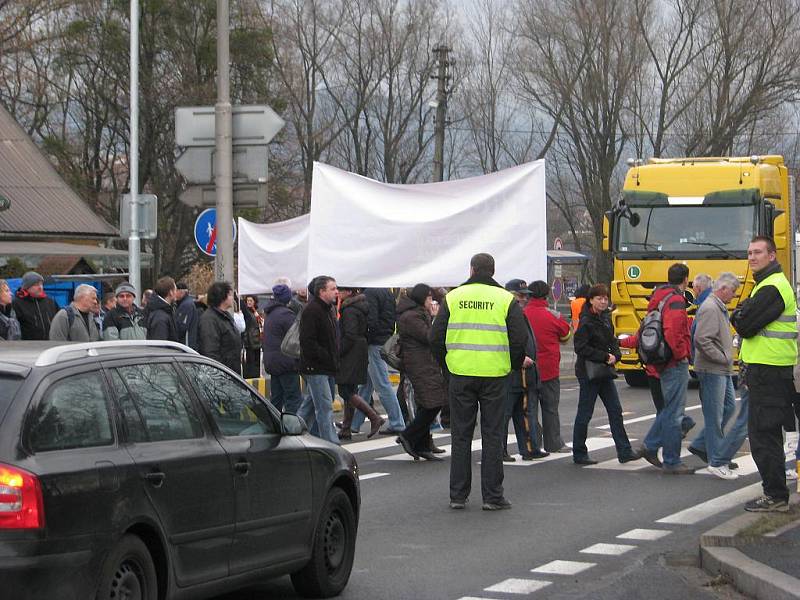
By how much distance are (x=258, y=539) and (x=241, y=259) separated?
660 inches

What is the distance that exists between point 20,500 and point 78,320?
28.5 feet

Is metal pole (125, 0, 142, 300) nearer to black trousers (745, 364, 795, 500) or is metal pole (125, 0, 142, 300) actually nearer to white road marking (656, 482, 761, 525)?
white road marking (656, 482, 761, 525)

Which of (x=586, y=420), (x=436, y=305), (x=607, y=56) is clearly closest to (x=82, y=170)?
(x=607, y=56)

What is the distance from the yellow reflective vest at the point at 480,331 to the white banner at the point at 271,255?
1192cm

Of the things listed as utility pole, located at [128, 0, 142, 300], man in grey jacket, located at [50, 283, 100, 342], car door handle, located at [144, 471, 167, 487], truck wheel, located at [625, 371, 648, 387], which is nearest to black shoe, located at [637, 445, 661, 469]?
man in grey jacket, located at [50, 283, 100, 342]

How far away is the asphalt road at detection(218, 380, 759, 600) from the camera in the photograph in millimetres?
8070

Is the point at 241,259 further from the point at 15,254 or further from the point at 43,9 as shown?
the point at 43,9

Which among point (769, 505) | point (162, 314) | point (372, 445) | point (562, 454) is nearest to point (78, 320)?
point (162, 314)

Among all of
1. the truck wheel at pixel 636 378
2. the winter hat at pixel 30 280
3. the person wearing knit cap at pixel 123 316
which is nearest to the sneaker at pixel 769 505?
the person wearing knit cap at pixel 123 316

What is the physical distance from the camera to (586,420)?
13664 mm

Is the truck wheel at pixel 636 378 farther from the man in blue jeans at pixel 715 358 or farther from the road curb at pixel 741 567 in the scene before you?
the road curb at pixel 741 567

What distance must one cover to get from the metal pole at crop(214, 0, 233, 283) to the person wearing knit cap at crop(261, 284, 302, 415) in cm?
144

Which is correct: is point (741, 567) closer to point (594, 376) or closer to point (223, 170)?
point (594, 376)

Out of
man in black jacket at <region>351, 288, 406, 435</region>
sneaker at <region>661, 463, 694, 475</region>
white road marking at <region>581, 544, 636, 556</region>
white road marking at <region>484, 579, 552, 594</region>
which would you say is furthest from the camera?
man in black jacket at <region>351, 288, 406, 435</region>
